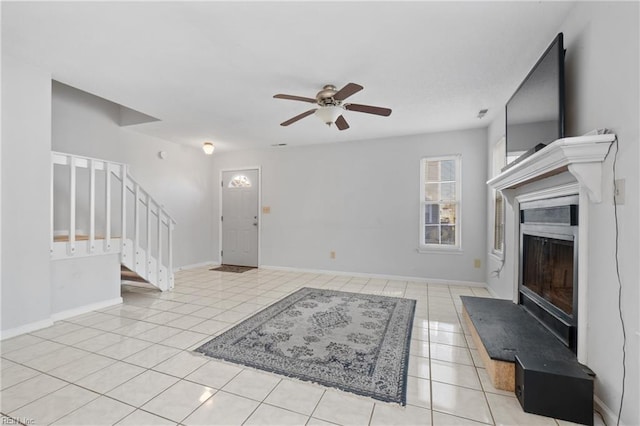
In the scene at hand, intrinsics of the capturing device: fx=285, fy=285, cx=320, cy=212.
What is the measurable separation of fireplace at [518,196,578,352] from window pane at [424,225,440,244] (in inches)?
80.0

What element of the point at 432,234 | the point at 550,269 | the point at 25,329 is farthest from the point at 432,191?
the point at 25,329

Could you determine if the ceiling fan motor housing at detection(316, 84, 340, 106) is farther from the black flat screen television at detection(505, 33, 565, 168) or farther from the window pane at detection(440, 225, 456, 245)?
the window pane at detection(440, 225, 456, 245)

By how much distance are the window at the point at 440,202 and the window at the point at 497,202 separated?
654 mm

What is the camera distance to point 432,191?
4957 millimetres

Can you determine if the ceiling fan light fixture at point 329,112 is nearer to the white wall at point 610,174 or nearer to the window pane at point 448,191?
the white wall at point 610,174

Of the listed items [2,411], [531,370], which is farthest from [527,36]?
[2,411]

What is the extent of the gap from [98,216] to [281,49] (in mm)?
4059

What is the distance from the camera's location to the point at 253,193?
6238 millimetres

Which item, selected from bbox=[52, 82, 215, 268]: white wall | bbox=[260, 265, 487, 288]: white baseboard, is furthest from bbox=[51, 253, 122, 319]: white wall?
bbox=[260, 265, 487, 288]: white baseboard

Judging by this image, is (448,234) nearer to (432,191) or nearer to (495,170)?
(432,191)

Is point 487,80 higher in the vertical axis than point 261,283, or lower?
higher

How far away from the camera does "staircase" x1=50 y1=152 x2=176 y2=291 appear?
125 inches

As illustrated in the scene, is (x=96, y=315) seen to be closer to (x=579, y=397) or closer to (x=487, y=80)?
(x=579, y=397)

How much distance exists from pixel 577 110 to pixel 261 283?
4.36 meters
